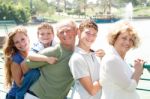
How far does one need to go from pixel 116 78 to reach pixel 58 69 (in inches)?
17.9

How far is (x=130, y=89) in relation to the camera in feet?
6.70

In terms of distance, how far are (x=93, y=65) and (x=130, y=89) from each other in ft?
0.87

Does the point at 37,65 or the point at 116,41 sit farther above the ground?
the point at 116,41

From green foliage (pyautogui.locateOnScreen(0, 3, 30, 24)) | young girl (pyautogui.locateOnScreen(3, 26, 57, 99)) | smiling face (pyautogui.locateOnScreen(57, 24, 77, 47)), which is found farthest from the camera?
green foliage (pyautogui.locateOnScreen(0, 3, 30, 24))

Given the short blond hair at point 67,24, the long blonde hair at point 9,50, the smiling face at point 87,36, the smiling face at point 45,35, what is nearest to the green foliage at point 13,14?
the long blonde hair at point 9,50

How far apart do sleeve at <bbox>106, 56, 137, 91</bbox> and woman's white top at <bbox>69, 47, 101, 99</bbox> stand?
0.17 meters

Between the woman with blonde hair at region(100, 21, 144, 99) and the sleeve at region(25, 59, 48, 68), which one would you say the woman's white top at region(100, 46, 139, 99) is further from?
the sleeve at region(25, 59, 48, 68)

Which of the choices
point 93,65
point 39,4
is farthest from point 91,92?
point 39,4

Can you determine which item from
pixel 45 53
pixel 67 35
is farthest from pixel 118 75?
pixel 45 53

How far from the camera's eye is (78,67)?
2178mm

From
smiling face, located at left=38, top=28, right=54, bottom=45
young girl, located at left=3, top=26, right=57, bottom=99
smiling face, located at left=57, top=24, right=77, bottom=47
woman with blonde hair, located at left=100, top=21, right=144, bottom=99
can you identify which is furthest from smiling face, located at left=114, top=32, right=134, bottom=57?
young girl, located at left=3, top=26, right=57, bottom=99

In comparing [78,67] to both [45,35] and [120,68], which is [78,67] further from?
[45,35]

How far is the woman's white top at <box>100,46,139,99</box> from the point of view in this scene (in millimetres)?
2029

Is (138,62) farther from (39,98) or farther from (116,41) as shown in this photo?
(39,98)
